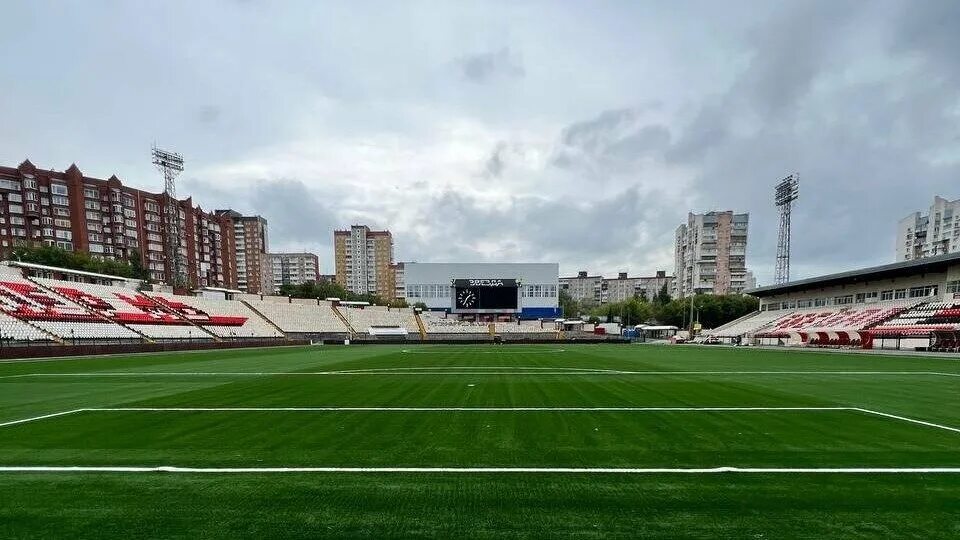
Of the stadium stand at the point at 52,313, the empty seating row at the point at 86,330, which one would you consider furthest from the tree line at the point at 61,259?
the empty seating row at the point at 86,330

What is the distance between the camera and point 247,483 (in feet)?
16.2

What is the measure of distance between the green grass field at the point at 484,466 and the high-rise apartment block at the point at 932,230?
120333 mm

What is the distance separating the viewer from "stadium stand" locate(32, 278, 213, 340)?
39.2 metres

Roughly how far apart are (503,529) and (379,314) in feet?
227

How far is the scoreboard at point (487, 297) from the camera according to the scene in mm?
68750

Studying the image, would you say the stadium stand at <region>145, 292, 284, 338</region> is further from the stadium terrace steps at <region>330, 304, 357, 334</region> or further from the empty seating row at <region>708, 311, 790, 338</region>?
the empty seating row at <region>708, 311, 790, 338</region>

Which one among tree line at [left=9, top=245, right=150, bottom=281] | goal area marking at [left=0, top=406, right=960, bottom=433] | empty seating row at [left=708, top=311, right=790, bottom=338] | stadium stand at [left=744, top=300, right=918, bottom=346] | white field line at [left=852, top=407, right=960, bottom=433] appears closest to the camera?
white field line at [left=852, top=407, right=960, bottom=433]

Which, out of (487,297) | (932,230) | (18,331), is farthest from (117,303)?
(932,230)

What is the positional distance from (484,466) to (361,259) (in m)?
149

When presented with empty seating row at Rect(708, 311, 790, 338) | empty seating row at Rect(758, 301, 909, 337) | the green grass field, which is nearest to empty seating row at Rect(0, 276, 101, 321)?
the green grass field

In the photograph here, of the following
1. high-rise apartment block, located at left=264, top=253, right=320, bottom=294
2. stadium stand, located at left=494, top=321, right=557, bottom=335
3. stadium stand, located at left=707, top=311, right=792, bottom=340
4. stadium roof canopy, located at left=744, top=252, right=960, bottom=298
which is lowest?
stadium stand, located at left=494, top=321, right=557, bottom=335

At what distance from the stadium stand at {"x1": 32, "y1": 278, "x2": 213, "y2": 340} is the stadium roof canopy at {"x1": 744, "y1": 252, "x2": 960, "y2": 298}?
68.0 m

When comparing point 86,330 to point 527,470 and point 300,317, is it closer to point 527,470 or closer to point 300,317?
point 300,317

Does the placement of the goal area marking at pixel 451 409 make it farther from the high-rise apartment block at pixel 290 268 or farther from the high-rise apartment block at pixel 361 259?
the high-rise apartment block at pixel 290 268
